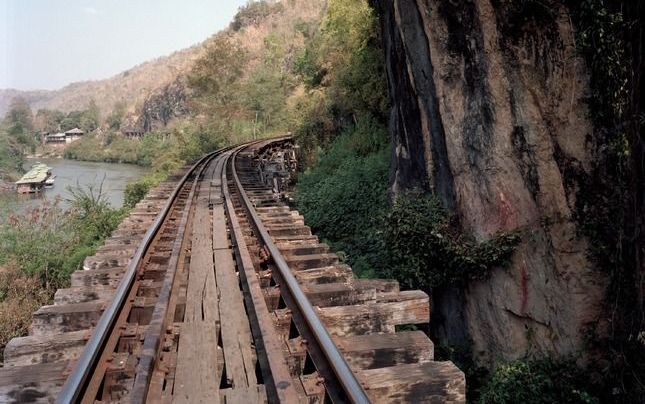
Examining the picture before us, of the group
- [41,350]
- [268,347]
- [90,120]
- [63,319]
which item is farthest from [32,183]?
[90,120]

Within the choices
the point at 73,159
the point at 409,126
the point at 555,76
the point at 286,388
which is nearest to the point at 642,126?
the point at 555,76

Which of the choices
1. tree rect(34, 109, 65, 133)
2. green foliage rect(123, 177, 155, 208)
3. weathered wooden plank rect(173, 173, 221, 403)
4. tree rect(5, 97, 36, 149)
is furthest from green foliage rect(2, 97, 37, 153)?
weathered wooden plank rect(173, 173, 221, 403)

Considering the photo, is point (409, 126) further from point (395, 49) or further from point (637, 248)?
point (637, 248)

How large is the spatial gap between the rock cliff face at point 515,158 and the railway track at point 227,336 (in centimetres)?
252

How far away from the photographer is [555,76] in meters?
6.02

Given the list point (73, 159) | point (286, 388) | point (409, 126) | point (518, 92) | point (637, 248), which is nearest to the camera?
point (286, 388)

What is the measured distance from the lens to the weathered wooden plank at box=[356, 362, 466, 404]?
2.61 meters

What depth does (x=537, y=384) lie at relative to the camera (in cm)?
575

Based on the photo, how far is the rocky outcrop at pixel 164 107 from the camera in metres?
93.5

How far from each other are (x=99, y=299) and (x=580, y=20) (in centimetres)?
579

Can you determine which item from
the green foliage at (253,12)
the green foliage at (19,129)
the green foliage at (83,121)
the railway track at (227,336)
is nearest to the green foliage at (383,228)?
the railway track at (227,336)

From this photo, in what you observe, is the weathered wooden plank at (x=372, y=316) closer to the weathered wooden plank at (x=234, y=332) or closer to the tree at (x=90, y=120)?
the weathered wooden plank at (x=234, y=332)

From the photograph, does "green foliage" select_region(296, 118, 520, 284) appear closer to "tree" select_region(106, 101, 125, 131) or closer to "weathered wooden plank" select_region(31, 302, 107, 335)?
Answer: "weathered wooden plank" select_region(31, 302, 107, 335)

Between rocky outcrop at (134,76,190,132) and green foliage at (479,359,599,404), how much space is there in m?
90.4
